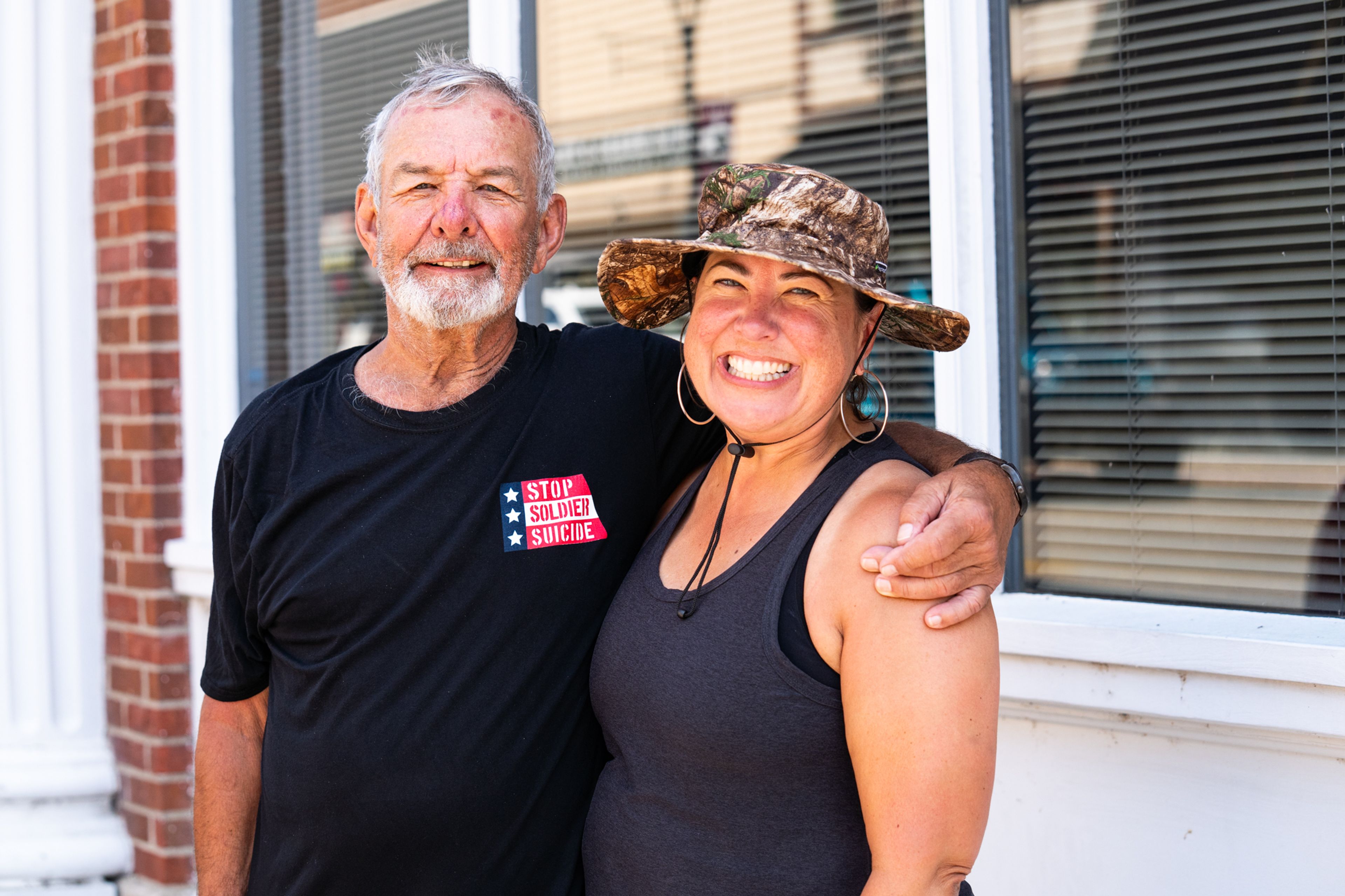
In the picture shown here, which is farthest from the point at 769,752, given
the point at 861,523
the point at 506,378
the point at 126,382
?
the point at 126,382

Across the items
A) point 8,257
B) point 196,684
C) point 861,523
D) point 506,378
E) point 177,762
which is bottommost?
point 177,762

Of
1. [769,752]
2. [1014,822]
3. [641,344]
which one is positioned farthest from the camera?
[1014,822]

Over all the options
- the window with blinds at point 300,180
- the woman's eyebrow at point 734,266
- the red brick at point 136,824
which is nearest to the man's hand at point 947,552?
the woman's eyebrow at point 734,266

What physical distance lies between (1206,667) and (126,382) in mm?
3500

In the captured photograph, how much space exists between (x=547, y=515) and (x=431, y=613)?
0.85ft

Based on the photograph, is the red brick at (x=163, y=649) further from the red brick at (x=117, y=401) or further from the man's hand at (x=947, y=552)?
the man's hand at (x=947, y=552)

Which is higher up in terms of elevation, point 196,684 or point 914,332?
point 914,332

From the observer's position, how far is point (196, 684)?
13.3 feet

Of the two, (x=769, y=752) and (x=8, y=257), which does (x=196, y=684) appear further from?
(x=769, y=752)

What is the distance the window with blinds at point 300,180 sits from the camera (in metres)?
4.19

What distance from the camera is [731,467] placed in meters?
2.00

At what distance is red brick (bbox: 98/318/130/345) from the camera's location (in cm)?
414

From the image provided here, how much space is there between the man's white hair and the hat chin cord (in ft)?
1.89

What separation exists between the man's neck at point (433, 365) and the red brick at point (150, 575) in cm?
216
